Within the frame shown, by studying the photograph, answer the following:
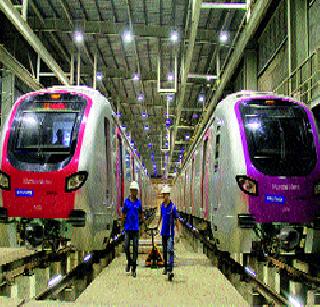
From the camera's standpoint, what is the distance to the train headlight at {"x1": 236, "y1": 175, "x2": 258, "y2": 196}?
7996mm

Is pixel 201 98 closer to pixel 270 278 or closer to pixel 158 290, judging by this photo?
pixel 270 278

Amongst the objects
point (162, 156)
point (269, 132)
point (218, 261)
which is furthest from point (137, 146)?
point (269, 132)

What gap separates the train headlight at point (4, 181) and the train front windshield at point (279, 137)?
152 inches

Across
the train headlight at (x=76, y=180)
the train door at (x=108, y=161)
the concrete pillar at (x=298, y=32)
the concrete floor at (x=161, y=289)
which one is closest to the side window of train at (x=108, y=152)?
the train door at (x=108, y=161)

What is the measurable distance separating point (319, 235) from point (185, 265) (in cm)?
283

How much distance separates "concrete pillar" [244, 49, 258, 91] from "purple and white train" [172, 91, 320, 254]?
28.4 ft

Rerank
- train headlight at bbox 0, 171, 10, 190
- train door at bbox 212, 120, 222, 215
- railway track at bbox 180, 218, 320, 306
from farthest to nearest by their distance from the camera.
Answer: train door at bbox 212, 120, 222, 215 < train headlight at bbox 0, 171, 10, 190 < railway track at bbox 180, 218, 320, 306

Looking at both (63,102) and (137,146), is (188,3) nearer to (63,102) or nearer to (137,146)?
(63,102)

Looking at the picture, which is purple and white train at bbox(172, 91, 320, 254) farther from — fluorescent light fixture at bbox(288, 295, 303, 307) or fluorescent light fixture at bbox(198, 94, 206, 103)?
fluorescent light fixture at bbox(198, 94, 206, 103)

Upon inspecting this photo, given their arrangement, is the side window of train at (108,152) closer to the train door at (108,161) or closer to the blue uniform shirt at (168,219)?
the train door at (108,161)

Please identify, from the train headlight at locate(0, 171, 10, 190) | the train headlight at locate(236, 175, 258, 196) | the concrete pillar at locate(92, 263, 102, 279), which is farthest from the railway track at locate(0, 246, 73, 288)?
the train headlight at locate(236, 175, 258, 196)

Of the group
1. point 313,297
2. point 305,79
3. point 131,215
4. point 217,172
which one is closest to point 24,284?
point 131,215

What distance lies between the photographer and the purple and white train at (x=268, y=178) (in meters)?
7.95

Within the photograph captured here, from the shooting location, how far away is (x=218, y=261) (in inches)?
444
